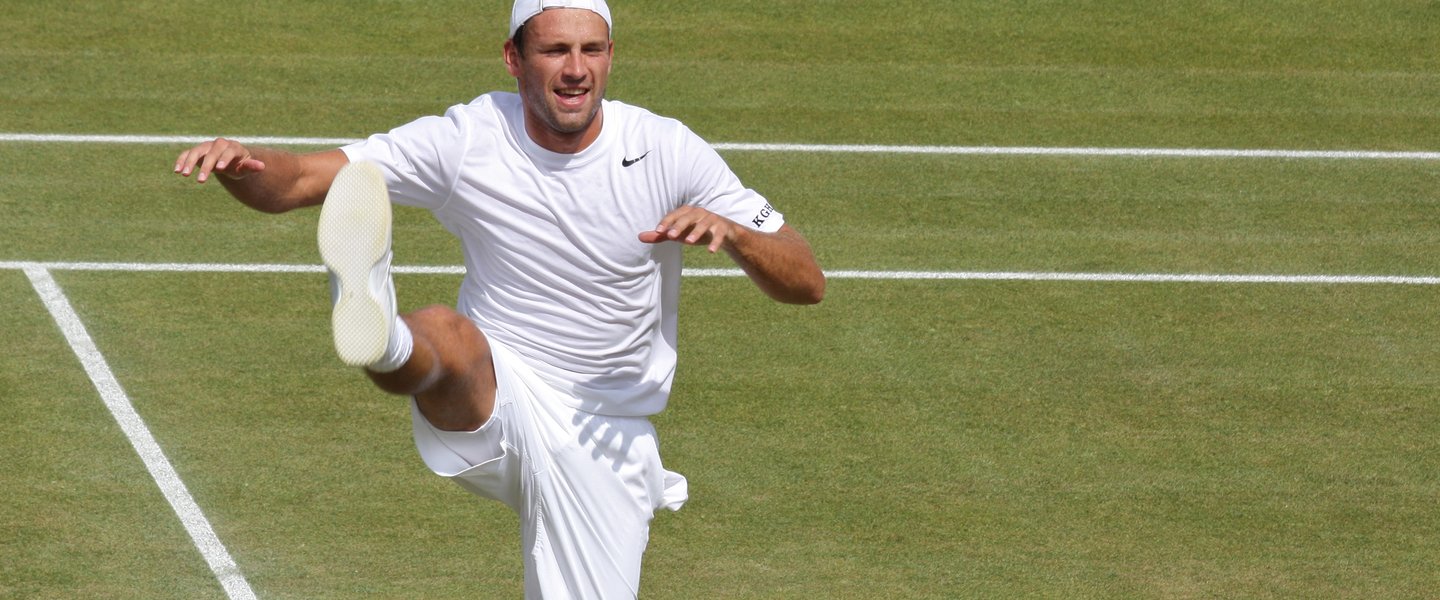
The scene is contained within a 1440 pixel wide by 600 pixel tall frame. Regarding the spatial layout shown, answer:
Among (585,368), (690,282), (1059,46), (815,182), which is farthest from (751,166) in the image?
(585,368)

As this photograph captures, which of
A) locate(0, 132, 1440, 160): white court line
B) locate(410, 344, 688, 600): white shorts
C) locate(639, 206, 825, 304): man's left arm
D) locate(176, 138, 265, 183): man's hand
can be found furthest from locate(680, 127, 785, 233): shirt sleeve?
locate(0, 132, 1440, 160): white court line

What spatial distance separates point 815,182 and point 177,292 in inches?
156

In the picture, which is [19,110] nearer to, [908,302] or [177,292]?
[177,292]

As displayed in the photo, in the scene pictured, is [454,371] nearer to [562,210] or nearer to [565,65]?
[562,210]

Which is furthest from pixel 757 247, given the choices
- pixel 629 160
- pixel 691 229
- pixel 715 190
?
pixel 629 160

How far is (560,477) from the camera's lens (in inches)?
224

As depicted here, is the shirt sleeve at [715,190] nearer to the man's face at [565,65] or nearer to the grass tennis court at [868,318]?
the man's face at [565,65]

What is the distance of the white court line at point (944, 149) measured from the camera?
12086mm

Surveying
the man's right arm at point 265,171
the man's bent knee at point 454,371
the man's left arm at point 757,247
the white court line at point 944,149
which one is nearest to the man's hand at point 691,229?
the man's left arm at point 757,247

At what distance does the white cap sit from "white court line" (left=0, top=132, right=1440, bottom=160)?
6.67 metres

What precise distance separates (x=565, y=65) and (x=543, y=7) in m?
0.19

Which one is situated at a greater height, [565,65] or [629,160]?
[565,65]

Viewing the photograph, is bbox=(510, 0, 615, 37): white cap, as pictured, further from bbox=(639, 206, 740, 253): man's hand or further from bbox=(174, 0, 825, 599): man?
bbox=(639, 206, 740, 253): man's hand

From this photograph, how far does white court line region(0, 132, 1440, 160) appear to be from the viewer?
476 inches
